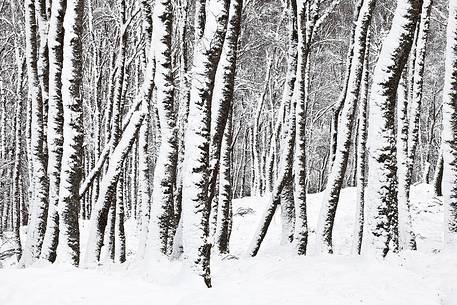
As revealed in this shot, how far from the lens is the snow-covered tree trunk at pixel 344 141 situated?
10.4 metres

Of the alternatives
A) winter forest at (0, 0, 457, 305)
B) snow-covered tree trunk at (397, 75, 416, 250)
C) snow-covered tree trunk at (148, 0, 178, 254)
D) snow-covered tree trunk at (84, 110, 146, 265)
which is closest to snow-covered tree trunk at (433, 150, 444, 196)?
winter forest at (0, 0, 457, 305)

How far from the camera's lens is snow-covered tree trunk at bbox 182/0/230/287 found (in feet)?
21.8

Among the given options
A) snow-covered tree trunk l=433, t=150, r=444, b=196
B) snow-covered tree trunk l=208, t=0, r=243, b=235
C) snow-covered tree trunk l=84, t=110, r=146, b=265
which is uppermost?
snow-covered tree trunk l=208, t=0, r=243, b=235

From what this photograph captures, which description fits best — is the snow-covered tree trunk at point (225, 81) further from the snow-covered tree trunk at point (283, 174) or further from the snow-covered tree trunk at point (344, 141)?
the snow-covered tree trunk at point (283, 174)

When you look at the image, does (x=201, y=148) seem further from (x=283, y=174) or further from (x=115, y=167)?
(x=283, y=174)

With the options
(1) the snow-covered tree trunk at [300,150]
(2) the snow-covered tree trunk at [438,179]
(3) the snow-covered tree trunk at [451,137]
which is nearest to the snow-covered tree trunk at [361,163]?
(1) the snow-covered tree trunk at [300,150]

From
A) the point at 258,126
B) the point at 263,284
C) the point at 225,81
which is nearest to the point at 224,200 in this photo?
the point at 225,81

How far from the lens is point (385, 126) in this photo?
23.8 feet

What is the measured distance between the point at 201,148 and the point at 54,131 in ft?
12.7

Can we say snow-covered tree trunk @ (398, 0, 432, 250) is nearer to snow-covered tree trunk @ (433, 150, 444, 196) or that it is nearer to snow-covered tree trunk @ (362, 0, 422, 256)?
snow-covered tree trunk @ (362, 0, 422, 256)

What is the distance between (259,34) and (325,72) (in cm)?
1175

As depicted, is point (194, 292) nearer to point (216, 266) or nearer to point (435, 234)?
point (216, 266)

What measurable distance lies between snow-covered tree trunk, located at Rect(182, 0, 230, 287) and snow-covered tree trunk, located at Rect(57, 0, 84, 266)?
10.0 ft

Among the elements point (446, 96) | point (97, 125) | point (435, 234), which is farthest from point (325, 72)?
point (446, 96)
